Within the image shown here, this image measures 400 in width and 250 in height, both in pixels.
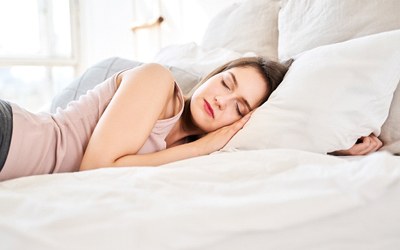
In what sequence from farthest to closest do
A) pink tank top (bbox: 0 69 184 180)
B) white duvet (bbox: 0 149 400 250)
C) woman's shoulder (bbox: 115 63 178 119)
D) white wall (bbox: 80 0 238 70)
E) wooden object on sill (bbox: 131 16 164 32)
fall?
wooden object on sill (bbox: 131 16 164 32)
white wall (bbox: 80 0 238 70)
woman's shoulder (bbox: 115 63 178 119)
pink tank top (bbox: 0 69 184 180)
white duvet (bbox: 0 149 400 250)

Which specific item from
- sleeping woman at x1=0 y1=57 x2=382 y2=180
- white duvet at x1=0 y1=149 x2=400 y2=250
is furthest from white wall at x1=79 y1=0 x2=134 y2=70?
white duvet at x1=0 y1=149 x2=400 y2=250

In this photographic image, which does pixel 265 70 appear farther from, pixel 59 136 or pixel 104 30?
pixel 104 30

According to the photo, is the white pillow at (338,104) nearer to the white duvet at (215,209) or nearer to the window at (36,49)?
the white duvet at (215,209)

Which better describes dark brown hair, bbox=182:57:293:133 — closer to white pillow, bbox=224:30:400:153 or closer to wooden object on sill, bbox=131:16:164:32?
white pillow, bbox=224:30:400:153

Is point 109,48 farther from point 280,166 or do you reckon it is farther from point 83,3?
point 280,166

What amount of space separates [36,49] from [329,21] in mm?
2673

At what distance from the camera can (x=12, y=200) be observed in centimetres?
53

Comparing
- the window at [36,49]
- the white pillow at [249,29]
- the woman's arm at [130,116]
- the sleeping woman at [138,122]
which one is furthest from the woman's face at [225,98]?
the window at [36,49]

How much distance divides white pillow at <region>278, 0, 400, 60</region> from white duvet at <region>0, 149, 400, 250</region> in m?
0.59

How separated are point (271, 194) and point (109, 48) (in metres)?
2.91

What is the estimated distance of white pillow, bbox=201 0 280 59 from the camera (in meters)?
1.43

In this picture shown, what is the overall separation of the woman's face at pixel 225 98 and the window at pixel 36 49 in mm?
2460

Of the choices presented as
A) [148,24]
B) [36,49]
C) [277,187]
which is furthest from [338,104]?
[36,49]

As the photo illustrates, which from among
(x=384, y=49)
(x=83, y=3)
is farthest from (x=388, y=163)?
(x=83, y=3)
